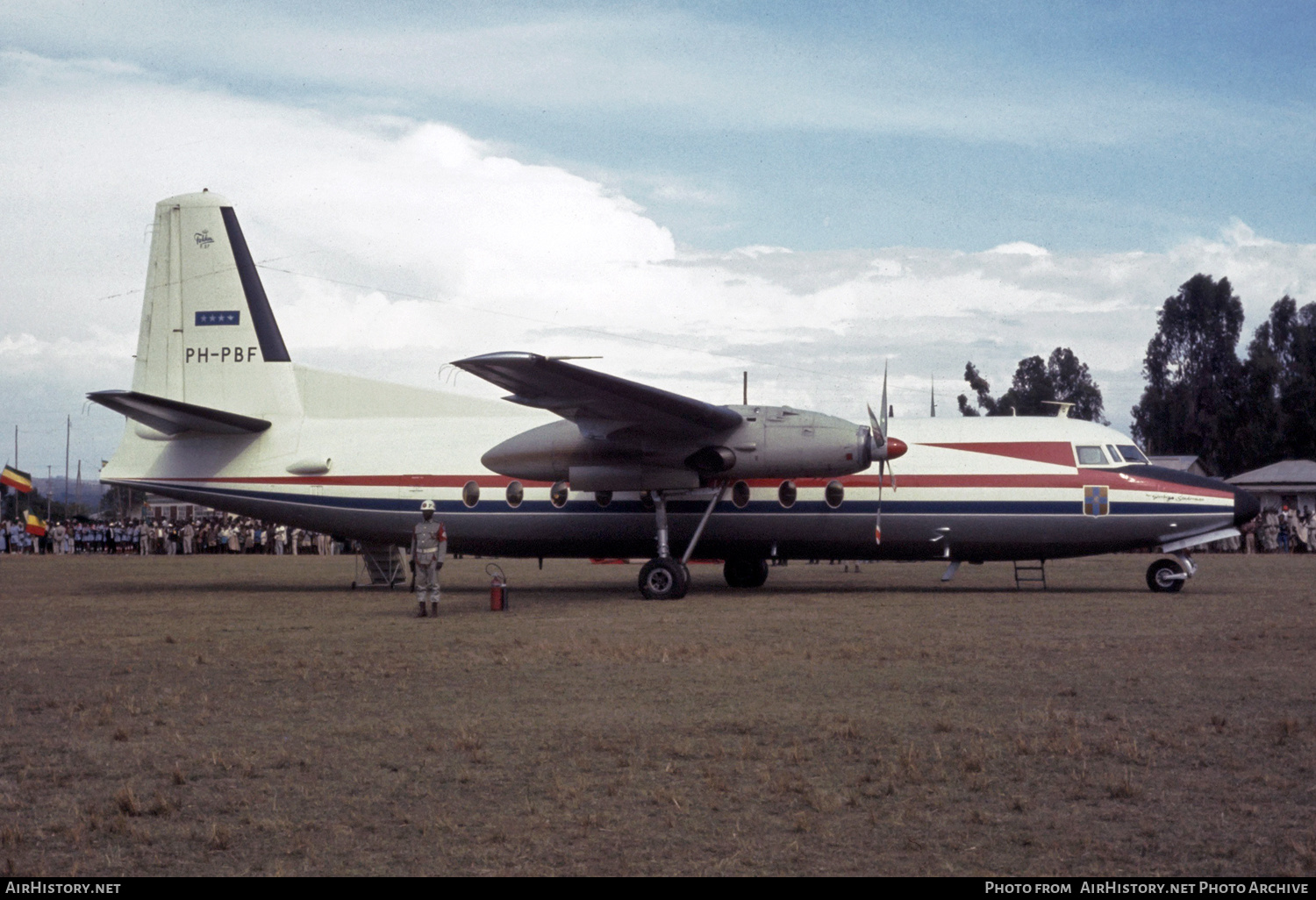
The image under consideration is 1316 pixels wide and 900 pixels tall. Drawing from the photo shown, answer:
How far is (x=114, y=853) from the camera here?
5.58 metres

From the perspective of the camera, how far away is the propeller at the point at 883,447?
19.8 m

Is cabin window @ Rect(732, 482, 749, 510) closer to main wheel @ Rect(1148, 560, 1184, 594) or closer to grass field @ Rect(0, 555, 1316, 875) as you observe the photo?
grass field @ Rect(0, 555, 1316, 875)

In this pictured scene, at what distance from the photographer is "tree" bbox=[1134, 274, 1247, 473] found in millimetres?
72625

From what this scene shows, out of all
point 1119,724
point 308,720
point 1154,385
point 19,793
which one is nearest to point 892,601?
point 1119,724

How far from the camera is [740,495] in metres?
21.2

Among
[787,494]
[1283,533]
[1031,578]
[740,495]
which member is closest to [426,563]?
[740,495]

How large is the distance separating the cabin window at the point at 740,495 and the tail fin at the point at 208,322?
29.4 feet

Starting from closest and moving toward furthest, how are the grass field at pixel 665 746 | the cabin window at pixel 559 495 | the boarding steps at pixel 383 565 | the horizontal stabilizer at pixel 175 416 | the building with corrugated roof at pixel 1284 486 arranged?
the grass field at pixel 665 746 < the horizontal stabilizer at pixel 175 416 < the cabin window at pixel 559 495 < the boarding steps at pixel 383 565 < the building with corrugated roof at pixel 1284 486

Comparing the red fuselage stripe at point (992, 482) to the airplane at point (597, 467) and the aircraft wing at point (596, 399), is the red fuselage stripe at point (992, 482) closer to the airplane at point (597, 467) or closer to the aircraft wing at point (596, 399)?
the airplane at point (597, 467)

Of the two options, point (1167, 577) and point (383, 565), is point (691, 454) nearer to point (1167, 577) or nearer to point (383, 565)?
point (383, 565)

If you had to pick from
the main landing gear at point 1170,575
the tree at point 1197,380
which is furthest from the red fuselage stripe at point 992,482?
the tree at point 1197,380

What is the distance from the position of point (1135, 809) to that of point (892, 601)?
13541 mm

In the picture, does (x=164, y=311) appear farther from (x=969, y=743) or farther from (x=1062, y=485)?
(x=969, y=743)

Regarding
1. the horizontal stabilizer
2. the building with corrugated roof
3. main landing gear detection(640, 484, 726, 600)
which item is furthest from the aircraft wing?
the building with corrugated roof
